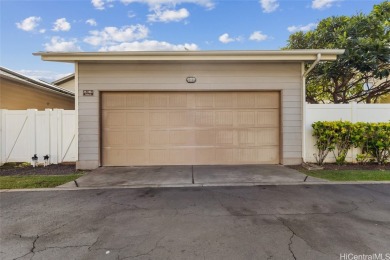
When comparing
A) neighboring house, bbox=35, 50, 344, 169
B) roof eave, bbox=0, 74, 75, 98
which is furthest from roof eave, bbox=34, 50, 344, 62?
roof eave, bbox=0, 74, 75, 98

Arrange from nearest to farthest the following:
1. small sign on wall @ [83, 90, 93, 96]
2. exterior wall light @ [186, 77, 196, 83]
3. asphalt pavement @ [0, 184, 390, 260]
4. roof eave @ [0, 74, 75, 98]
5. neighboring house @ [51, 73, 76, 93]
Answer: asphalt pavement @ [0, 184, 390, 260] < small sign on wall @ [83, 90, 93, 96] < exterior wall light @ [186, 77, 196, 83] < roof eave @ [0, 74, 75, 98] < neighboring house @ [51, 73, 76, 93]

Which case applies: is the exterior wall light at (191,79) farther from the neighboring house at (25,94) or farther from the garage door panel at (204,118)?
the neighboring house at (25,94)

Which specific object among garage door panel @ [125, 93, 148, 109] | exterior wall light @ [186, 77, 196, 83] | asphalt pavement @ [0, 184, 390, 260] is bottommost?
asphalt pavement @ [0, 184, 390, 260]

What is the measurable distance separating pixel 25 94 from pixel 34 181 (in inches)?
236

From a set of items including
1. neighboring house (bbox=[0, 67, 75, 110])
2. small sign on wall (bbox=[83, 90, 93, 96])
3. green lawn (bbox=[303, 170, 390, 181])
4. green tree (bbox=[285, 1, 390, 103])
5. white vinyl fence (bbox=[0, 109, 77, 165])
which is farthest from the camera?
green tree (bbox=[285, 1, 390, 103])

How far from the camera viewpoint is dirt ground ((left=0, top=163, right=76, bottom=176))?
6543mm

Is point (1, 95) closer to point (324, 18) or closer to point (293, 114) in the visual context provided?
point (293, 114)

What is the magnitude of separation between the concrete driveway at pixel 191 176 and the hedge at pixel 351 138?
5.20ft

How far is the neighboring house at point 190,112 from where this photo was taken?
705 centimetres

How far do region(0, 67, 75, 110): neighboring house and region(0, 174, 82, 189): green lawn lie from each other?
418cm

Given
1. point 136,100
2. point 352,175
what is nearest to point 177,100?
point 136,100

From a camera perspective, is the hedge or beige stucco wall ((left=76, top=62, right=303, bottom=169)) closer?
the hedge

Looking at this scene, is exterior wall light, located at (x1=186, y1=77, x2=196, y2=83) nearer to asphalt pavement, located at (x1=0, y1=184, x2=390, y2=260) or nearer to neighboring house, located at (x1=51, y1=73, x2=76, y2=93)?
asphalt pavement, located at (x1=0, y1=184, x2=390, y2=260)

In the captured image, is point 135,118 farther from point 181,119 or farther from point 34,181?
point 34,181
